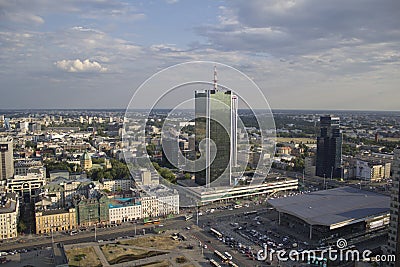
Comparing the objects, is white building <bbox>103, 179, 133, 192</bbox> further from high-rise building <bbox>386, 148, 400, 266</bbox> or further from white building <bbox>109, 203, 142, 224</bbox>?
high-rise building <bbox>386, 148, 400, 266</bbox>

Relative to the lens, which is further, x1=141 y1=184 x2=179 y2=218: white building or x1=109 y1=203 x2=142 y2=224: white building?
x1=141 y1=184 x2=179 y2=218: white building

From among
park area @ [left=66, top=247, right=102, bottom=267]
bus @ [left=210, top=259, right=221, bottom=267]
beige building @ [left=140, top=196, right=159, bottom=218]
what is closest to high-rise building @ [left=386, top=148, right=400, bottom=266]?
bus @ [left=210, top=259, right=221, bottom=267]

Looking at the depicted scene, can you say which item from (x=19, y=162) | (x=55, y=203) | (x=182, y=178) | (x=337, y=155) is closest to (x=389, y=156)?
(x=337, y=155)

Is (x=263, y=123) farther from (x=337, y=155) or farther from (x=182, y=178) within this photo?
(x=337, y=155)

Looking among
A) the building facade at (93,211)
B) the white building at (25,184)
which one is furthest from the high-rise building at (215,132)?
the white building at (25,184)

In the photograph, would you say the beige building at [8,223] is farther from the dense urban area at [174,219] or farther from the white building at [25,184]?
the white building at [25,184]

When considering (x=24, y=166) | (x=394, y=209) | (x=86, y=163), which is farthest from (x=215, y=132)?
(x=24, y=166)
